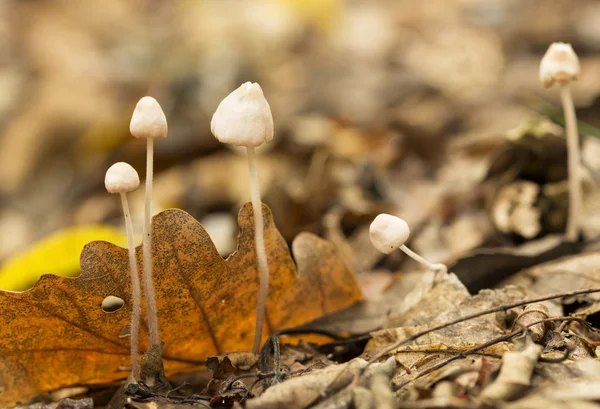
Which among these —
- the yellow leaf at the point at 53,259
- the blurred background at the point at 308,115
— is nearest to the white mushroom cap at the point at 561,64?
the blurred background at the point at 308,115

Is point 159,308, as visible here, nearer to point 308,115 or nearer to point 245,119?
point 245,119

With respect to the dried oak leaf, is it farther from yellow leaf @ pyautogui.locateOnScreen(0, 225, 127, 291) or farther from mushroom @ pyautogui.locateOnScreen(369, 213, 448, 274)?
yellow leaf @ pyautogui.locateOnScreen(0, 225, 127, 291)

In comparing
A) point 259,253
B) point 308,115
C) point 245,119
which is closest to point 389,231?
point 259,253

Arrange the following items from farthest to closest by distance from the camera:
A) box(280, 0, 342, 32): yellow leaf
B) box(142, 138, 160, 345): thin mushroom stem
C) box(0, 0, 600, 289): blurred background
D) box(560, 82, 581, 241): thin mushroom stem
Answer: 1. box(280, 0, 342, 32): yellow leaf
2. box(0, 0, 600, 289): blurred background
3. box(560, 82, 581, 241): thin mushroom stem
4. box(142, 138, 160, 345): thin mushroom stem

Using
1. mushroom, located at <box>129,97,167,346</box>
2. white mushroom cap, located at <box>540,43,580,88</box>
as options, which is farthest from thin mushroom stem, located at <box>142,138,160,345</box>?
white mushroom cap, located at <box>540,43,580,88</box>

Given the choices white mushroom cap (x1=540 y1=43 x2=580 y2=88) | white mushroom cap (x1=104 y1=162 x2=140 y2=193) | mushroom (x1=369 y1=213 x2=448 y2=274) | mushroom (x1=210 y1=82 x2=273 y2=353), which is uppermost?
white mushroom cap (x1=540 y1=43 x2=580 y2=88)

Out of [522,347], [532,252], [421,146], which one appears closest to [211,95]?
[421,146]

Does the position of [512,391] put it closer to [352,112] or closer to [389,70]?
[352,112]
